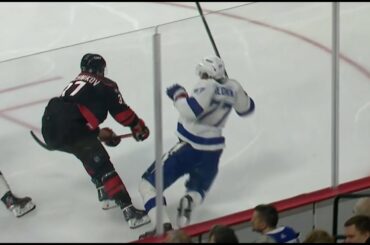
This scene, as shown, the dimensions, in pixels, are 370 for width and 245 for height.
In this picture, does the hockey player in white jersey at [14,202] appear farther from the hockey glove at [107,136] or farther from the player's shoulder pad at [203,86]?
the player's shoulder pad at [203,86]

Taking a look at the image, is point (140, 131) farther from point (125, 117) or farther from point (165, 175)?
point (165, 175)

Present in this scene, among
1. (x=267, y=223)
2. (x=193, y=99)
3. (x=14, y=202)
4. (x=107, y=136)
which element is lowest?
(x=267, y=223)

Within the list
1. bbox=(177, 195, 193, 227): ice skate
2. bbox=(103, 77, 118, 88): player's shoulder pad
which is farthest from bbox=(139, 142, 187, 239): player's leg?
bbox=(103, 77, 118, 88): player's shoulder pad

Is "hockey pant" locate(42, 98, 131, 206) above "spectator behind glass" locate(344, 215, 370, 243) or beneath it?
above

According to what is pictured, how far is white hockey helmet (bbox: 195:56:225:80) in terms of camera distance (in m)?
4.81

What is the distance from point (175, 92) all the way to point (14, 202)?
963mm

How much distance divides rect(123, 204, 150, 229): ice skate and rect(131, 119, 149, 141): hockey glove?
1.04ft

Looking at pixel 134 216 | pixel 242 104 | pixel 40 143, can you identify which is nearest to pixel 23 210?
pixel 40 143

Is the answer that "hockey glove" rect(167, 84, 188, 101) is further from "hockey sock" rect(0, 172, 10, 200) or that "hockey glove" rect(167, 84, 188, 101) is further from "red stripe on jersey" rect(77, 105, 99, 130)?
"hockey sock" rect(0, 172, 10, 200)

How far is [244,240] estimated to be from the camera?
441 centimetres

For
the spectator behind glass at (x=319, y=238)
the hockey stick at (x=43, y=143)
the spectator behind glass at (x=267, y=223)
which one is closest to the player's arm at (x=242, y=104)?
the hockey stick at (x=43, y=143)

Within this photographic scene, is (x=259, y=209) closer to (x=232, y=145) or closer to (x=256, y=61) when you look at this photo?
(x=232, y=145)

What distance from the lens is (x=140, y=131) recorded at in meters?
4.84

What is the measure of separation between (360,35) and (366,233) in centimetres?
211
